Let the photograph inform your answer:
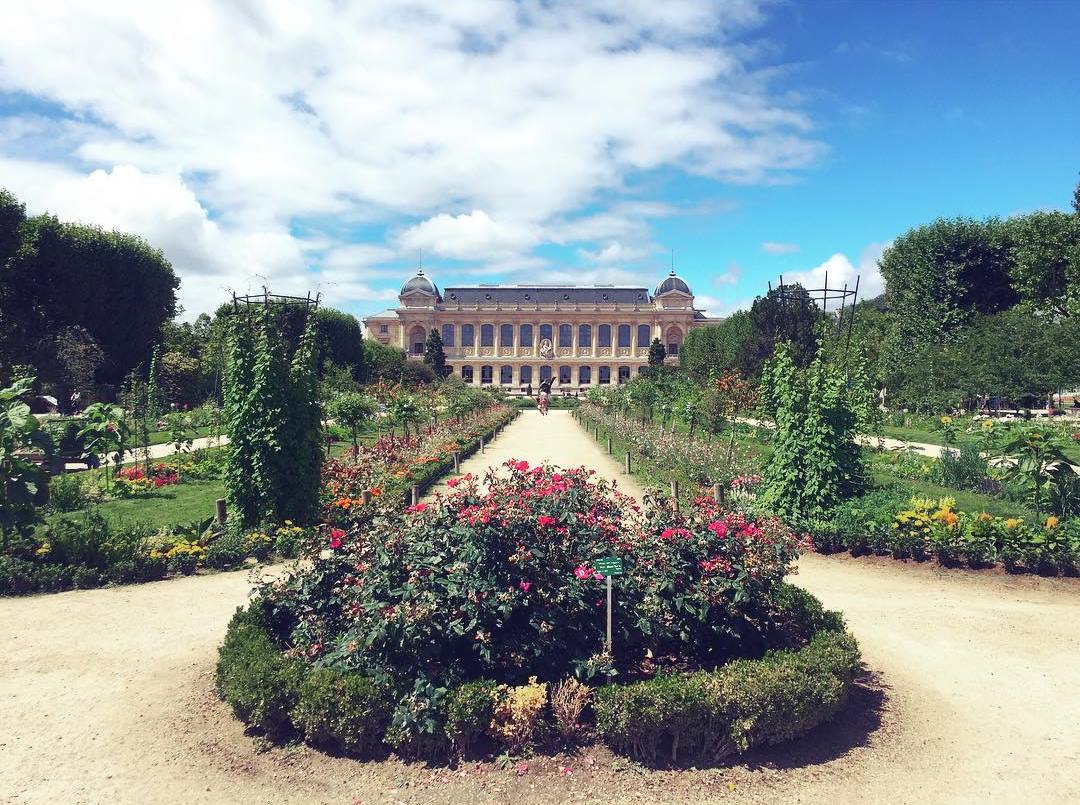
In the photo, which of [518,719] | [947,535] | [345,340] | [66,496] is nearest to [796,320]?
[947,535]

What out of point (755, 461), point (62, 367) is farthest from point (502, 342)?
point (755, 461)

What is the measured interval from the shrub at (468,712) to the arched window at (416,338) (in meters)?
76.2

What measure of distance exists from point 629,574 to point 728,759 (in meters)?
A: 1.22

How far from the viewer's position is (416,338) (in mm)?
79250

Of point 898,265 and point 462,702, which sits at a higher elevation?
point 898,265

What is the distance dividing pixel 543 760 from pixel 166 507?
8.73 m

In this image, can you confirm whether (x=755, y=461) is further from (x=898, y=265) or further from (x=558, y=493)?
(x=898, y=265)

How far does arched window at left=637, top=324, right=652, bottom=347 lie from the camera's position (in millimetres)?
78562

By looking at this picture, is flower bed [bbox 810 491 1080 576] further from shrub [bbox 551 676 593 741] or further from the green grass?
the green grass

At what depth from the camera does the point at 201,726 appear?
4.40 meters

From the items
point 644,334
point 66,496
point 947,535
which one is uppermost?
point 644,334

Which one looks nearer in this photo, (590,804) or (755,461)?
(590,804)

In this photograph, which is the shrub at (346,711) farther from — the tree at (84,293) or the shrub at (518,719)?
the tree at (84,293)

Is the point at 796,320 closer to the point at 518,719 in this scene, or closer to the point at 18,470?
the point at 518,719
